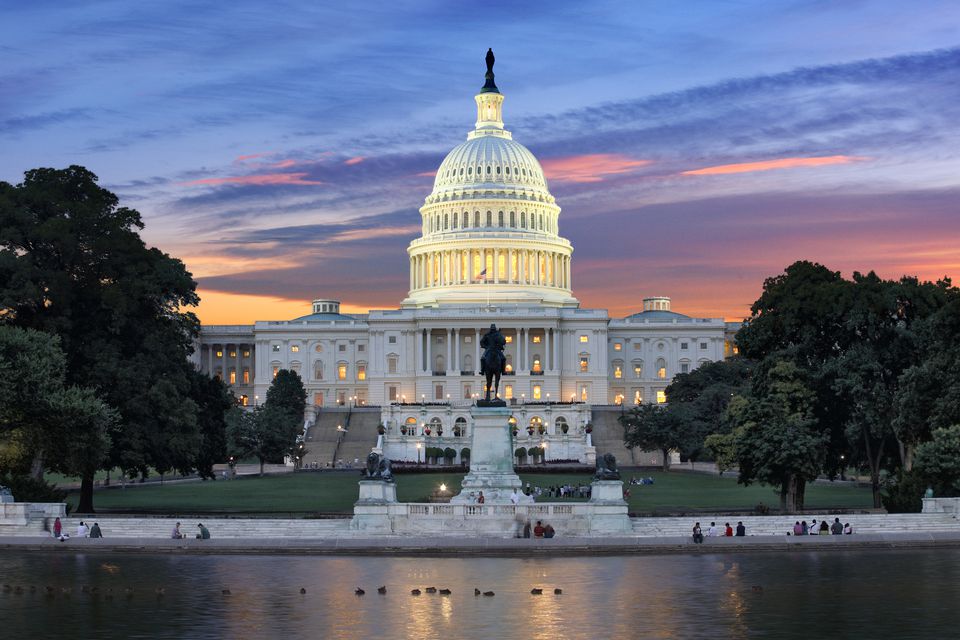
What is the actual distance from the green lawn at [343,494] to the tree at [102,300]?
4.28m

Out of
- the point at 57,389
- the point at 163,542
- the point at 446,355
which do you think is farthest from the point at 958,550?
the point at 446,355

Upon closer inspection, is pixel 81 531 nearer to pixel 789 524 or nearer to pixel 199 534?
pixel 199 534

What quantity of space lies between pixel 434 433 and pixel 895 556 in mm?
105584

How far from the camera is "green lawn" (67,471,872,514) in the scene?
2931 inches

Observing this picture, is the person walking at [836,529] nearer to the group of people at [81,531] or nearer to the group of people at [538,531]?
the group of people at [538,531]

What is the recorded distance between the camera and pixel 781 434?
70.3m

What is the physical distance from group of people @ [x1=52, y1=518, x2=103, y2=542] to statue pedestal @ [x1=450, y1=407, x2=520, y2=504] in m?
13.9

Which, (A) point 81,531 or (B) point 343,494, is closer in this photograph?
(A) point 81,531

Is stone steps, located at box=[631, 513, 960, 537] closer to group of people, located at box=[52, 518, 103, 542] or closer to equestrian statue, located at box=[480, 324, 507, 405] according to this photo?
equestrian statue, located at box=[480, 324, 507, 405]

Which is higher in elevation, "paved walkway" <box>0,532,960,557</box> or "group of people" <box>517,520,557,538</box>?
"group of people" <box>517,520,557,538</box>

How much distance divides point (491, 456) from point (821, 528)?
13074 millimetres

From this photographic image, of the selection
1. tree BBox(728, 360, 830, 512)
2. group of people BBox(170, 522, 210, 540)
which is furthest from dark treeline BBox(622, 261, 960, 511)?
group of people BBox(170, 522, 210, 540)

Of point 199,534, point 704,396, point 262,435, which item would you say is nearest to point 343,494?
point 199,534

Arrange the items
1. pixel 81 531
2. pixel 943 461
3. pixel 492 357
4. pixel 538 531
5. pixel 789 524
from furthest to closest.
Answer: pixel 492 357 → pixel 943 461 → pixel 789 524 → pixel 81 531 → pixel 538 531
